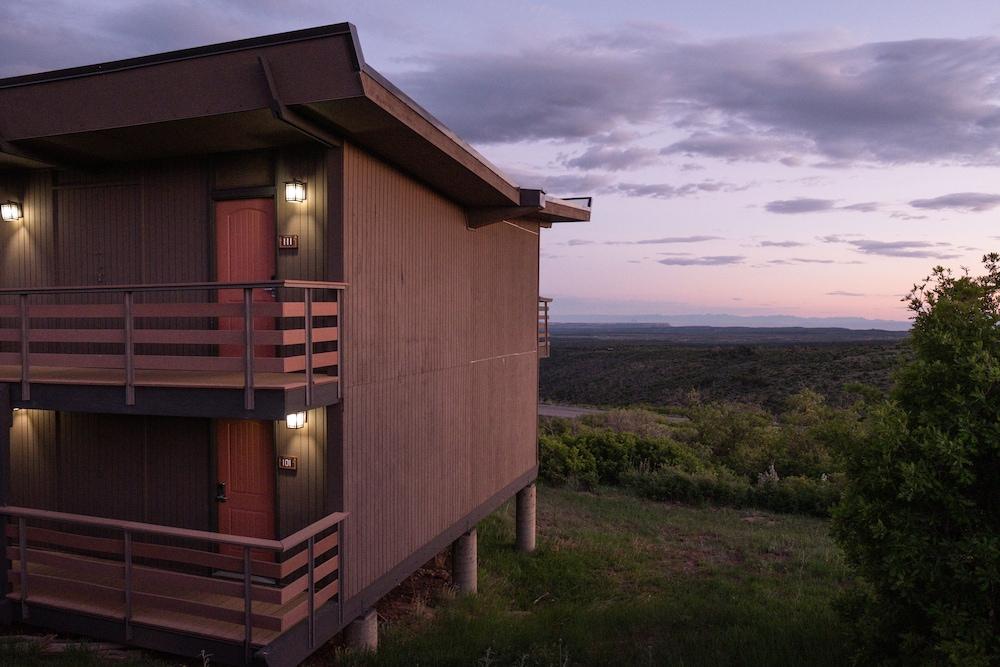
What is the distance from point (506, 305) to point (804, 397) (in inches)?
789

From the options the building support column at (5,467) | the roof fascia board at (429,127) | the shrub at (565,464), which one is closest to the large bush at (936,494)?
the roof fascia board at (429,127)

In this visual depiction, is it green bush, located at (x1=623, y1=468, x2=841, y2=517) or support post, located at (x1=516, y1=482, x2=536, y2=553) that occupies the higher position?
support post, located at (x1=516, y1=482, x2=536, y2=553)

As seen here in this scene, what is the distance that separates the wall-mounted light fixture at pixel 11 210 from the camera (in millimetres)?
8617

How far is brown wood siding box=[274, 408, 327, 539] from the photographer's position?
7160mm

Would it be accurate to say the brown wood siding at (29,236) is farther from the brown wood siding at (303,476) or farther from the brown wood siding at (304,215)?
the brown wood siding at (303,476)

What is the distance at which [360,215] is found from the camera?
702 cm

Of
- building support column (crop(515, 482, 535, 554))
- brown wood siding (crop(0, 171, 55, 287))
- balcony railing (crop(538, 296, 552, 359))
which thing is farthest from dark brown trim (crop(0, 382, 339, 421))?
balcony railing (crop(538, 296, 552, 359))

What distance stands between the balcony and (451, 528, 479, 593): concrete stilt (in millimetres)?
4963

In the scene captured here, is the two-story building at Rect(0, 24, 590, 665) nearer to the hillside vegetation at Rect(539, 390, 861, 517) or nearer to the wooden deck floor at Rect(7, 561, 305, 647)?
the wooden deck floor at Rect(7, 561, 305, 647)

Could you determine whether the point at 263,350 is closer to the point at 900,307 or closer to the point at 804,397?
the point at 900,307

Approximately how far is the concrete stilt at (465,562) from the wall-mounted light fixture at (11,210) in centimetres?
816

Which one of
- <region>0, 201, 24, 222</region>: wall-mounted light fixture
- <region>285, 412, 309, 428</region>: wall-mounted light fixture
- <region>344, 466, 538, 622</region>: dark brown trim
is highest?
<region>0, 201, 24, 222</region>: wall-mounted light fixture

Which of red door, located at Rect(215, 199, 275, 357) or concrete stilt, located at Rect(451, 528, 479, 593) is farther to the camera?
concrete stilt, located at Rect(451, 528, 479, 593)

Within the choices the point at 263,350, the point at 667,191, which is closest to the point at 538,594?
the point at 263,350
